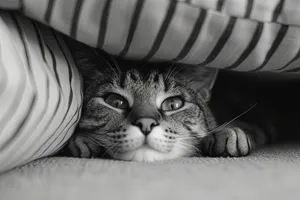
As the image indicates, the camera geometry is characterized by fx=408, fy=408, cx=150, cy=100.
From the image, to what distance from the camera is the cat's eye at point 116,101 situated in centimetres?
86

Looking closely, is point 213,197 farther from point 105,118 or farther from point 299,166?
point 105,118

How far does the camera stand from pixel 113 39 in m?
0.63

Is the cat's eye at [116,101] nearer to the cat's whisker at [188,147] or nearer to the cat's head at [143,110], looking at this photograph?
the cat's head at [143,110]

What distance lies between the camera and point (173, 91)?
0.91 metres

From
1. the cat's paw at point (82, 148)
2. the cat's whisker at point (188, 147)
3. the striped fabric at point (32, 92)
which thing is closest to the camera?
the striped fabric at point (32, 92)

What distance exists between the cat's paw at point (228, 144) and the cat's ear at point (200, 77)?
6.8 inches

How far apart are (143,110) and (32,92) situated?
0.32 m

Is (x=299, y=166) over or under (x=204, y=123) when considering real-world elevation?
over

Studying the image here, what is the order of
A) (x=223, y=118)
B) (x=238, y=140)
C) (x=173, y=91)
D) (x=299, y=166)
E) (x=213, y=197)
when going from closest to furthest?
(x=213, y=197) → (x=299, y=166) → (x=238, y=140) → (x=173, y=91) → (x=223, y=118)

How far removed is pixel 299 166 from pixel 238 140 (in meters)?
0.19

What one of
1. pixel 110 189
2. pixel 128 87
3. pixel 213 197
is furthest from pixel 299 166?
pixel 128 87

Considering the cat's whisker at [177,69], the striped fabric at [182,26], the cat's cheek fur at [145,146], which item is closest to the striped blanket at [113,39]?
the striped fabric at [182,26]

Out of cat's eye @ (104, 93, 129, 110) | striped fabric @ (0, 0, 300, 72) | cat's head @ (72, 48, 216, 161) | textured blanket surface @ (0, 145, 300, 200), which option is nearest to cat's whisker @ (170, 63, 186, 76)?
cat's head @ (72, 48, 216, 161)

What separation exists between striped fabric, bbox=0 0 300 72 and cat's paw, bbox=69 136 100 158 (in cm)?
20
